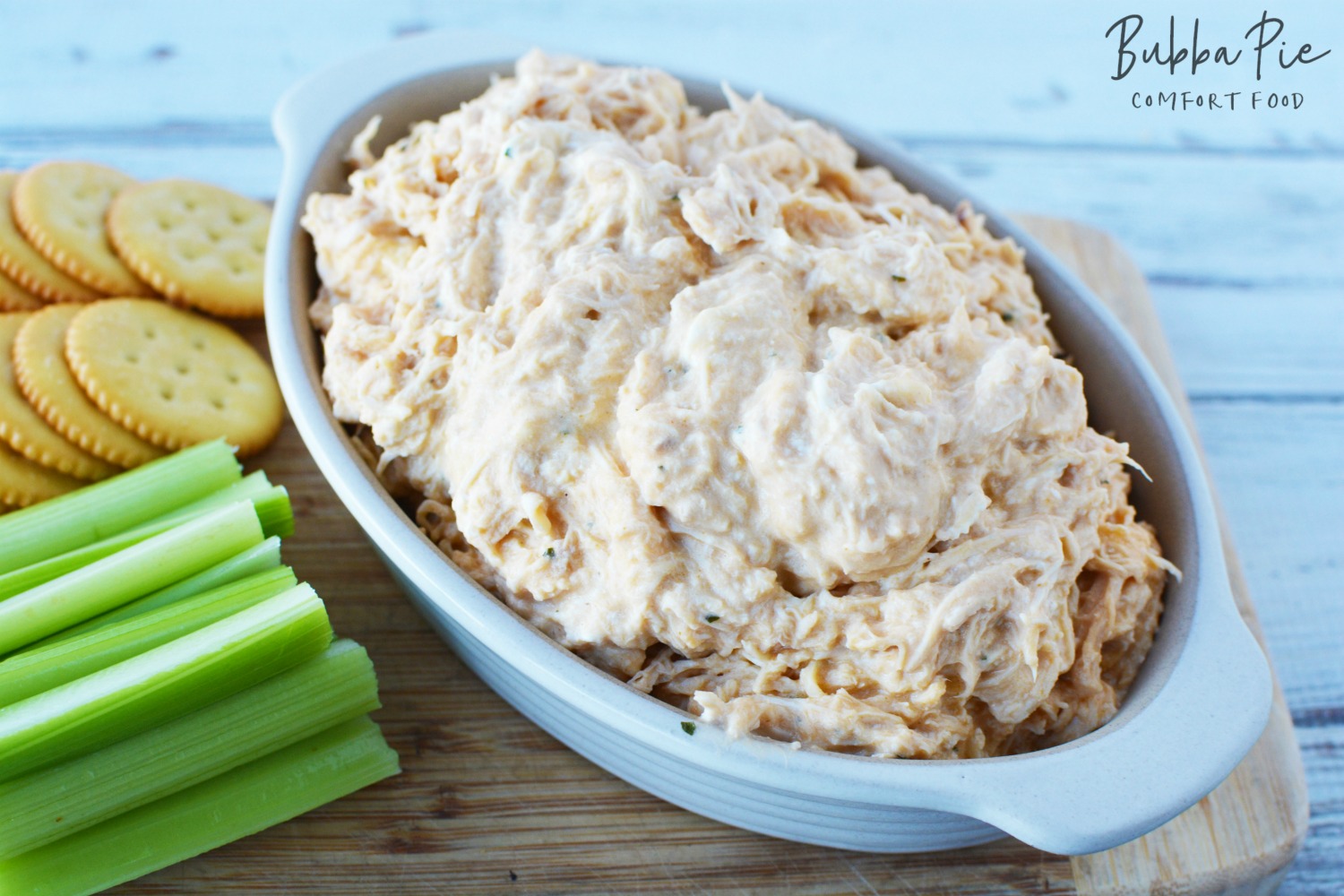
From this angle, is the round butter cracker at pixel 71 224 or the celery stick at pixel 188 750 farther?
the round butter cracker at pixel 71 224

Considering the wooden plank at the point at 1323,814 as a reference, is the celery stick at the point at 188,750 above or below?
above

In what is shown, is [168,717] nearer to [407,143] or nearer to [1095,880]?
[407,143]

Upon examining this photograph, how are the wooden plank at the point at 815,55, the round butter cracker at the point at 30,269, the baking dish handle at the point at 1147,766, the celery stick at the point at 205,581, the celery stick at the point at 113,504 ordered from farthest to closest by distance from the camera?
1. the wooden plank at the point at 815,55
2. the round butter cracker at the point at 30,269
3. the celery stick at the point at 113,504
4. the celery stick at the point at 205,581
5. the baking dish handle at the point at 1147,766

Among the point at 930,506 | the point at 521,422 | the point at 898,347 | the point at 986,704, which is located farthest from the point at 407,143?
the point at 986,704

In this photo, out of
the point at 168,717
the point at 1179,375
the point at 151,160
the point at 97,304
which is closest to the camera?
the point at 168,717

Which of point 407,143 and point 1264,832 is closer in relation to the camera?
point 1264,832

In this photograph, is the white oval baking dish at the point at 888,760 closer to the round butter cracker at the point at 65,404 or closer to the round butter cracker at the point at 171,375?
the round butter cracker at the point at 171,375

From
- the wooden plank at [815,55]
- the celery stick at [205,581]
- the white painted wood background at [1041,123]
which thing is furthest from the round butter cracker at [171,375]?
the wooden plank at [815,55]

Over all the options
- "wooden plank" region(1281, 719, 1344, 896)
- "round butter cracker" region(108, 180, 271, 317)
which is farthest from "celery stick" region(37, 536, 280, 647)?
"wooden plank" region(1281, 719, 1344, 896)
